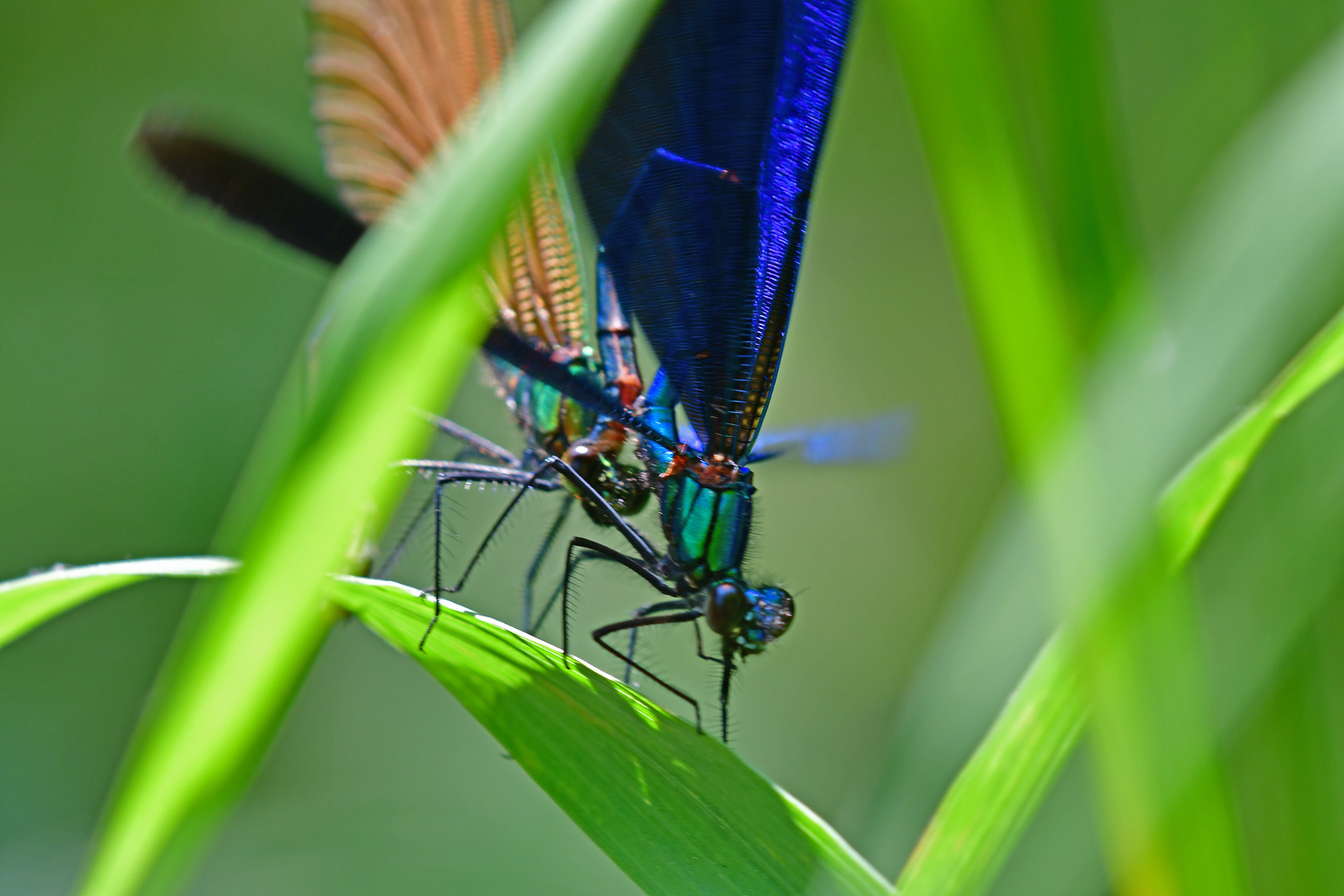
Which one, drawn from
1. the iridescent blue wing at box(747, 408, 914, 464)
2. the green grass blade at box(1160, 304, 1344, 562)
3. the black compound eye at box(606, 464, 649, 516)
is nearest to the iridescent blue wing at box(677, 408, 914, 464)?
the iridescent blue wing at box(747, 408, 914, 464)

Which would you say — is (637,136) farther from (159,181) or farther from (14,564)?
(14,564)

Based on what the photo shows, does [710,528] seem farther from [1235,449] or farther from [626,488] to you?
[1235,449]

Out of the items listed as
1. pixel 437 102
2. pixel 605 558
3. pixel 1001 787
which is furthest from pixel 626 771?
pixel 437 102

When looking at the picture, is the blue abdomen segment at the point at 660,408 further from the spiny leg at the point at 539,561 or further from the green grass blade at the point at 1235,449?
the green grass blade at the point at 1235,449

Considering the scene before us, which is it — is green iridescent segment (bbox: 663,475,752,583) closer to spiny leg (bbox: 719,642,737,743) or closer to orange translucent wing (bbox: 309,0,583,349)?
spiny leg (bbox: 719,642,737,743)

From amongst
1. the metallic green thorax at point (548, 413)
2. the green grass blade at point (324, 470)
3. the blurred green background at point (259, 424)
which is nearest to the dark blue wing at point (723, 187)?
the metallic green thorax at point (548, 413)
